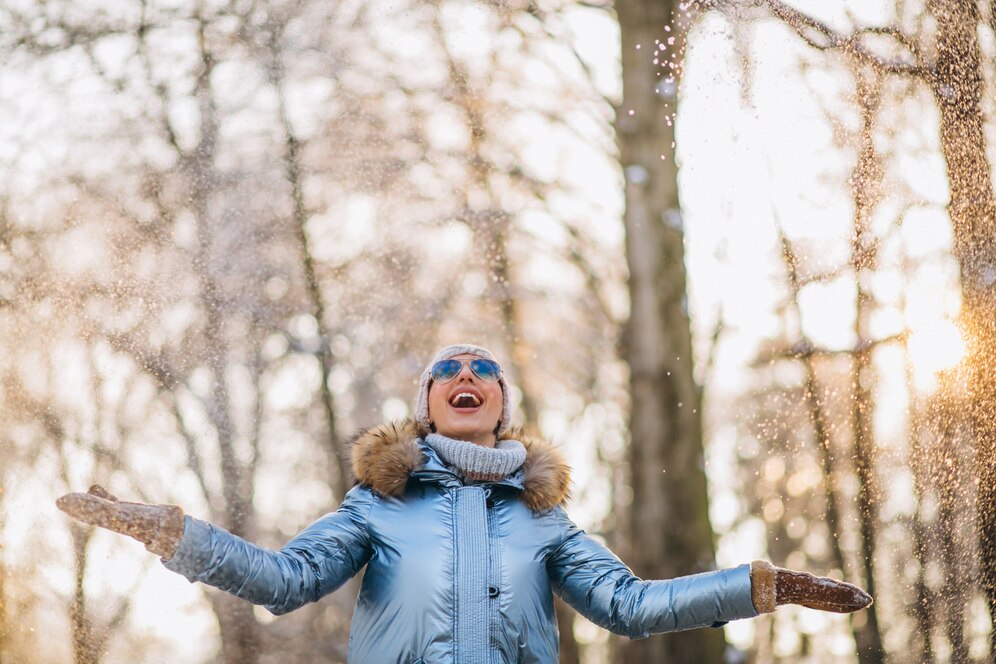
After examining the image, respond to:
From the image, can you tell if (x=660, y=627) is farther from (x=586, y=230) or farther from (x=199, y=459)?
(x=586, y=230)

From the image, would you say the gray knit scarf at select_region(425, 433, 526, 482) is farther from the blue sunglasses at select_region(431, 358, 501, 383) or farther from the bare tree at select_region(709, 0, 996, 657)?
the bare tree at select_region(709, 0, 996, 657)

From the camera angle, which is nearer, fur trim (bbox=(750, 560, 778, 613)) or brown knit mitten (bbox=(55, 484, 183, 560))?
brown knit mitten (bbox=(55, 484, 183, 560))

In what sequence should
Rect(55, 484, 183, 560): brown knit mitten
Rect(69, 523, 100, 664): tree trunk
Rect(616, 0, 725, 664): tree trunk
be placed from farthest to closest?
Rect(616, 0, 725, 664): tree trunk, Rect(69, 523, 100, 664): tree trunk, Rect(55, 484, 183, 560): brown knit mitten

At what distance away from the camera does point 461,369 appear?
2643 mm

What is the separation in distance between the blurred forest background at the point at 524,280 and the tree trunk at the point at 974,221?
0.04 ft

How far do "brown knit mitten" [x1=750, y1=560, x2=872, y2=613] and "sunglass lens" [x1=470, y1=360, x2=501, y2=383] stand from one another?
84cm

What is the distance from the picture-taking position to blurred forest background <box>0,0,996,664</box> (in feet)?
12.3

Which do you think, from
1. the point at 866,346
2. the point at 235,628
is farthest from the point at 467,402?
the point at 235,628

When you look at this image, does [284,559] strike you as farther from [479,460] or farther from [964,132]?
[964,132]

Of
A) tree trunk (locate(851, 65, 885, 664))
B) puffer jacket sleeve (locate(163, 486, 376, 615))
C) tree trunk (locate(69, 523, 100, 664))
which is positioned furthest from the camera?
tree trunk (locate(851, 65, 885, 664))

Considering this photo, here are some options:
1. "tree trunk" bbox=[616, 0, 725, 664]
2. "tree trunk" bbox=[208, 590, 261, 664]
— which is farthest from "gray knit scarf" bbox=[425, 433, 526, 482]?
"tree trunk" bbox=[208, 590, 261, 664]

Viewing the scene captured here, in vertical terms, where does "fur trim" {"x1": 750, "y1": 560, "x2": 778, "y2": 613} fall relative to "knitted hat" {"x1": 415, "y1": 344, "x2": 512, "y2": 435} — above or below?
below

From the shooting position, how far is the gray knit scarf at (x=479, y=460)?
2377 mm

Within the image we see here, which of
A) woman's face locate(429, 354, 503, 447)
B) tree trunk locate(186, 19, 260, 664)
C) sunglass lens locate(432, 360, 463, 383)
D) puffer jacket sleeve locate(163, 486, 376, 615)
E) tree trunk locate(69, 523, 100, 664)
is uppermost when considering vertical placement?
tree trunk locate(186, 19, 260, 664)
